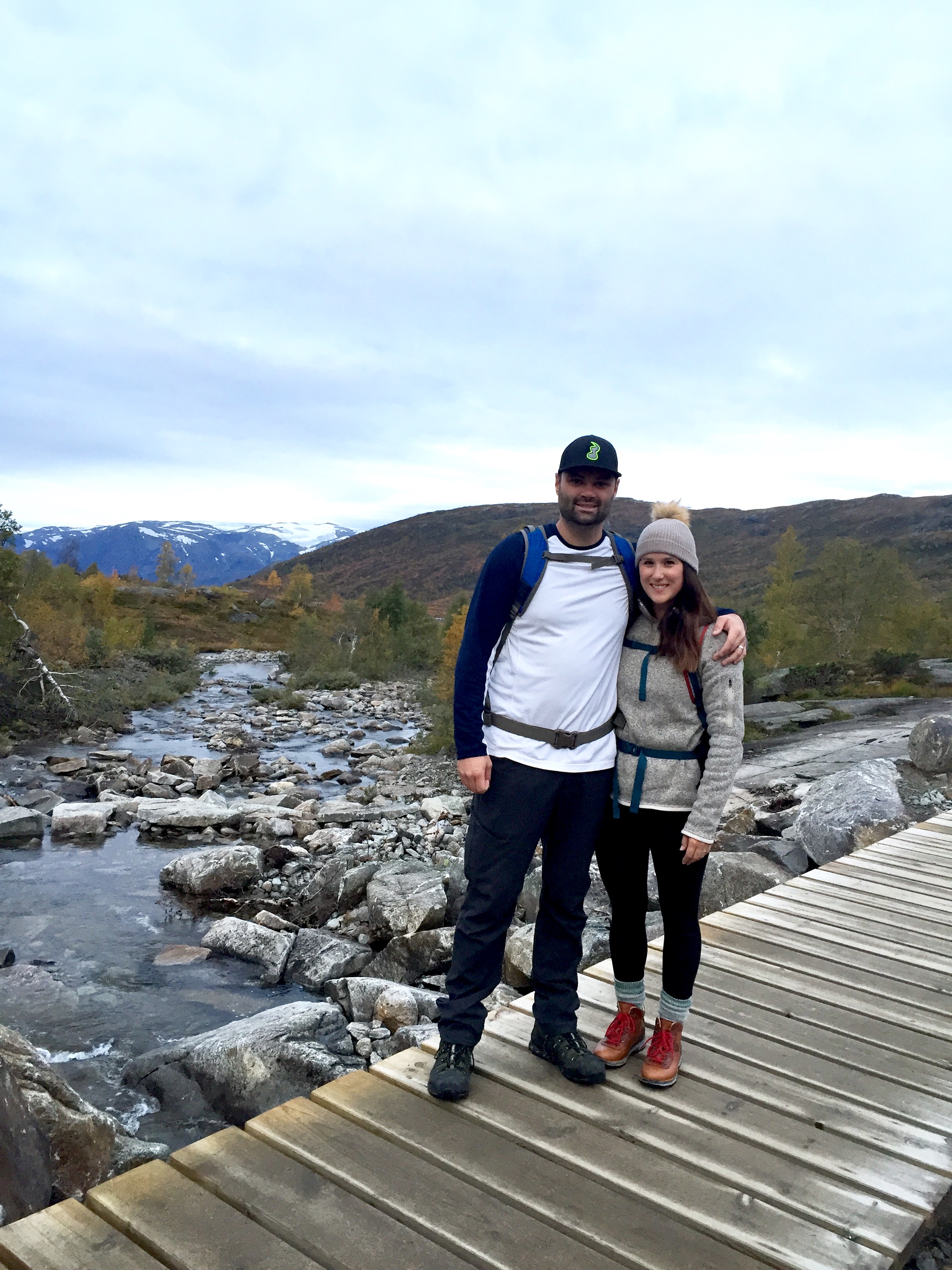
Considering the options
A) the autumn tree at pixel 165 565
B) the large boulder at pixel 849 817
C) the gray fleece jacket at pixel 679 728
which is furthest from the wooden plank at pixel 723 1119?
the autumn tree at pixel 165 565

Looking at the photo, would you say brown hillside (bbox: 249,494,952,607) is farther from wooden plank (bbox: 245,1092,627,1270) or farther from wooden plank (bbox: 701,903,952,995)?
wooden plank (bbox: 245,1092,627,1270)

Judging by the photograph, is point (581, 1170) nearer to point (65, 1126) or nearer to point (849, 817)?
point (65, 1126)

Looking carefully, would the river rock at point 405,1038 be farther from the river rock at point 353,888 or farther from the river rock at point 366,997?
the river rock at point 353,888

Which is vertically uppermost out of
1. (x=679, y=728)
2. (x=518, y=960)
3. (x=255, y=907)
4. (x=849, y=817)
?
(x=679, y=728)

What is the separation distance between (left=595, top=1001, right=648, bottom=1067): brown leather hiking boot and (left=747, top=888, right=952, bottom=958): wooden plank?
6.85ft

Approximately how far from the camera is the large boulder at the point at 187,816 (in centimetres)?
1163

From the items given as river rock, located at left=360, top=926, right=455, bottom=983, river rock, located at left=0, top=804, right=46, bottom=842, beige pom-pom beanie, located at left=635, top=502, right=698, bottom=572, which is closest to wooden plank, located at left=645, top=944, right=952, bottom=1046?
beige pom-pom beanie, located at left=635, top=502, right=698, bottom=572

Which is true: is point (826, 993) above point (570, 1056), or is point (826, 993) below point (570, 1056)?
below

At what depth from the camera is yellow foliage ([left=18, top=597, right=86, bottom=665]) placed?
2566 cm

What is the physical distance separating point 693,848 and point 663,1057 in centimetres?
80

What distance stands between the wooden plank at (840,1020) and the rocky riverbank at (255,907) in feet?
4.36

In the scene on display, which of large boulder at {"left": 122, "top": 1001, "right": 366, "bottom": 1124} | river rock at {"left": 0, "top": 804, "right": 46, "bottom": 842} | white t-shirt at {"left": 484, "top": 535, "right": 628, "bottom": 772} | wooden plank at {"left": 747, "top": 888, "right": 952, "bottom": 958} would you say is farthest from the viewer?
river rock at {"left": 0, "top": 804, "right": 46, "bottom": 842}

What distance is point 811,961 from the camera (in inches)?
170

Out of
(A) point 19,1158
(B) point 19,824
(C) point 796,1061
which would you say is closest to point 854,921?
(C) point 796,1061
